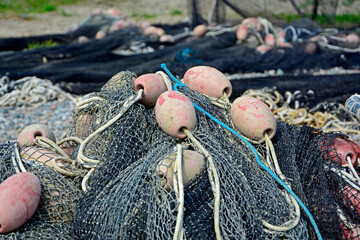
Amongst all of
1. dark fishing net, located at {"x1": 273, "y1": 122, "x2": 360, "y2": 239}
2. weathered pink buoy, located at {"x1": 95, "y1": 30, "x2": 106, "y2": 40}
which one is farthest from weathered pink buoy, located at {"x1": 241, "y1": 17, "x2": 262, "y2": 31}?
dark fishing net, located at {"x1": 273, "y1": 122, "x2": 360, "y2": 239}

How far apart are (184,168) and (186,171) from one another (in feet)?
0.06

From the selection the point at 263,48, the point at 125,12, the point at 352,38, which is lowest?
the point at 125,12

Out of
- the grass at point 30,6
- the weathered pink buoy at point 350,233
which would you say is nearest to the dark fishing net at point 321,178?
the weathered pink buoy at point 350,233

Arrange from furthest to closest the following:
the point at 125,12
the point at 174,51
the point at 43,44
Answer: the point at 125,12 → the point at 43,44 → the point at 174,51

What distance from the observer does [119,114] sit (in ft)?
7.34

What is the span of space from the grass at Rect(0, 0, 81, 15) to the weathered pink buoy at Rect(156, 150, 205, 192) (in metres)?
10.8

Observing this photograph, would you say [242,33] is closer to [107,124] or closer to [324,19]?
[324,19]

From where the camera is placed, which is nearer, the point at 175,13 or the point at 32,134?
the point at 32,134

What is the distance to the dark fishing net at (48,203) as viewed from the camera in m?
1.89

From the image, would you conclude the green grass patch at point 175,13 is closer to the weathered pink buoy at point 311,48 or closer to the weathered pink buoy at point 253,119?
the weathered pink buoy at point 311,48

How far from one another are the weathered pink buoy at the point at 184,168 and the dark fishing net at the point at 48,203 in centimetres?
52

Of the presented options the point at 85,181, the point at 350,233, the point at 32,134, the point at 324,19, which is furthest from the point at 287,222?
the point at 324,19

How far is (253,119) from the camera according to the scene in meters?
2.28

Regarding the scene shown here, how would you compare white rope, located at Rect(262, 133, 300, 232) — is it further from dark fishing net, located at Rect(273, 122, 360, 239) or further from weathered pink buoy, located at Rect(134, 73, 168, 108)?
weathered pink buoy, located at Rect(134, 73, 168, 108)
